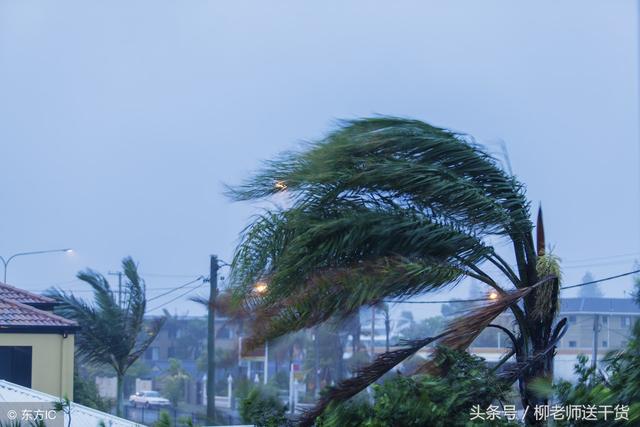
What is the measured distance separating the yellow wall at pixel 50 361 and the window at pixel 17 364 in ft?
0.34

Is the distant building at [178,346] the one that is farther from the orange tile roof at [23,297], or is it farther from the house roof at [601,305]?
the orange tile roof at [23,297]

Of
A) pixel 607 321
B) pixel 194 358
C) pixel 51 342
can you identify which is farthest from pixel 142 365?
pixel 51 342

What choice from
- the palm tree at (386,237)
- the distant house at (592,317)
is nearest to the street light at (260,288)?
the palm tree at (386,237)

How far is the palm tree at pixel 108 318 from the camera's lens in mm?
23359

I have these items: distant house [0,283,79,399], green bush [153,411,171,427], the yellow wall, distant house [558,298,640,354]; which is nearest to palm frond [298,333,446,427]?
green bush [153,411,171,427]

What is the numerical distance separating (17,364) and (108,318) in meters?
4.48

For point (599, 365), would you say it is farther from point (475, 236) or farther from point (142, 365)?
point (142, 365)

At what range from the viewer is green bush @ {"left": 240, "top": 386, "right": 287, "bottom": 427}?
27.7 ft

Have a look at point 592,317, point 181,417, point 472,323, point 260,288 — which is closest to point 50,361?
point 181,417

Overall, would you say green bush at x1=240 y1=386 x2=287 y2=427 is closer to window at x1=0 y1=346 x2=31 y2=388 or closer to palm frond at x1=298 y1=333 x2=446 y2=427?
palm frond at x1=298 y1=333 x2=446 y2=427

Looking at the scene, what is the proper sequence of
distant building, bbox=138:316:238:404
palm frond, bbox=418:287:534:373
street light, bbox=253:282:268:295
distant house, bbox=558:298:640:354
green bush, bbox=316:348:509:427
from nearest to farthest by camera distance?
green bush, bbox=316:348:509:427, palm frond, bbox=418:287:534:373, street light, bbox=253:282:268:295, distant house, bbox=558:298:640:354, distant building, bbox=138:316:238:404

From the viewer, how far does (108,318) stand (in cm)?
2364

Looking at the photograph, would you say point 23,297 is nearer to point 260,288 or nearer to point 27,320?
point 27,320

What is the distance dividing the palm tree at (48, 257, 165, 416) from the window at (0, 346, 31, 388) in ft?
11.4
